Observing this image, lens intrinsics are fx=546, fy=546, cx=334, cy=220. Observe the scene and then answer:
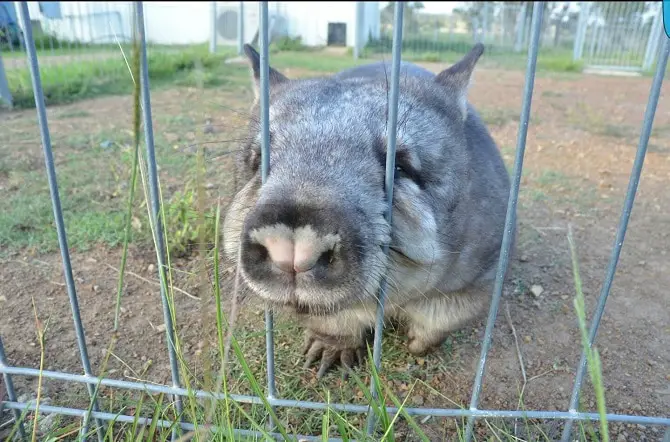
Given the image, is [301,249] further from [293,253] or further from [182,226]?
[182,226]

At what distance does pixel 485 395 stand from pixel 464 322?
34 centimetres

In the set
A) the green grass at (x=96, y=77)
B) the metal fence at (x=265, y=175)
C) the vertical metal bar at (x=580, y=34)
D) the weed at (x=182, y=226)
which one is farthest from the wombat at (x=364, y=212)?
the vertical metal bar at (x=580, y=34)

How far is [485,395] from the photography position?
2.24 meters

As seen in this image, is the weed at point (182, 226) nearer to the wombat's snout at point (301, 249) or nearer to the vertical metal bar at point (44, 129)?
the vertical metal bar at point (44, 129)

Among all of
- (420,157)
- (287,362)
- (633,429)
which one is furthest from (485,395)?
(420,157)

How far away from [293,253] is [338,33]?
2184cm

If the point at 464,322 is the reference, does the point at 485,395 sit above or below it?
below

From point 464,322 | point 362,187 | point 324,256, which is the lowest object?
point 464,322

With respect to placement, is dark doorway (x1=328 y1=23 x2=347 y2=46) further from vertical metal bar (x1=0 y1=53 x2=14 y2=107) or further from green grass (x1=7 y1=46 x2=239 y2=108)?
vertical metal bar (x1=0 y1=53 x2=14 y2=107)

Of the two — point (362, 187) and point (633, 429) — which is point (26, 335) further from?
point (633, 429)

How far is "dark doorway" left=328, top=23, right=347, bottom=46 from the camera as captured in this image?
2170 centimetres

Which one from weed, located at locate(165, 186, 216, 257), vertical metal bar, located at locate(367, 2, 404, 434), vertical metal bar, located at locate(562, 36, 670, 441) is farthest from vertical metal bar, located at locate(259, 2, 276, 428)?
weed, located at locate(165, 186, 216, 257)

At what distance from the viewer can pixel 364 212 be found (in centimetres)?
158

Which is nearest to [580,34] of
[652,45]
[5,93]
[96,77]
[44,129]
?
[652,45]
